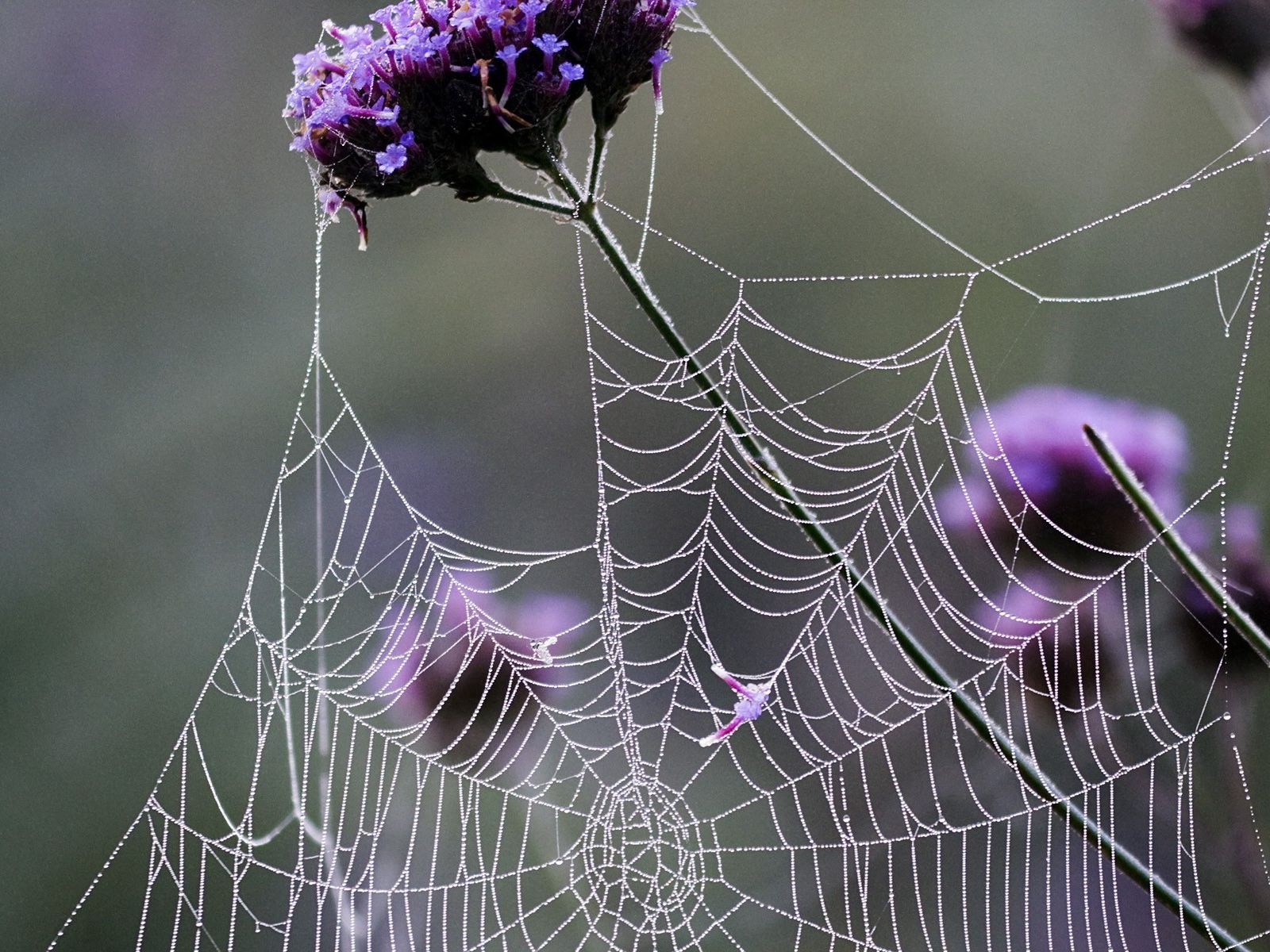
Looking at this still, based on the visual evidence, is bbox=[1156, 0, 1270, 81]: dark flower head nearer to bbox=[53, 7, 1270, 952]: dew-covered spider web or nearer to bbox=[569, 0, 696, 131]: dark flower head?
bbox=[53, 7, 1270, 952]: dew-covered spider web

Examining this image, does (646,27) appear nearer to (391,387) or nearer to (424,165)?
(424,165)

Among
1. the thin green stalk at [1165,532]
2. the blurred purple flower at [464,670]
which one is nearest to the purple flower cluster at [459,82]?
the thin green stalk at [1165,532]

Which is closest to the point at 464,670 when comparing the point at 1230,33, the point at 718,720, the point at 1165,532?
the point at 718,720

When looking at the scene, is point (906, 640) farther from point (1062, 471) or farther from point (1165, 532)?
point (1062, 471)

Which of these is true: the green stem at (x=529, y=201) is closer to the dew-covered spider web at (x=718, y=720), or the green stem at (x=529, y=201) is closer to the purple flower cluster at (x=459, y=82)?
the purple flower cluster at (x=459, y=82)

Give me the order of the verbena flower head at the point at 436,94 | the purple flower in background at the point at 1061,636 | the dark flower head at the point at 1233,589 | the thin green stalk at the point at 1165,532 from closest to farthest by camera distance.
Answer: the thin green stalk at the point at 1165,532 → the verbena flower head at the point at 436,94 → the dark flower head at the point at 1233,589 → the purple flower in background at the point at 1061,636

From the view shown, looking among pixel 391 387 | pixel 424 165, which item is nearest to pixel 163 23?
pixel 391 387
